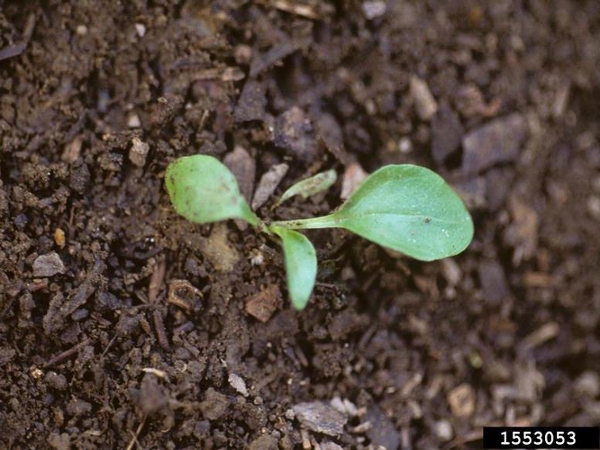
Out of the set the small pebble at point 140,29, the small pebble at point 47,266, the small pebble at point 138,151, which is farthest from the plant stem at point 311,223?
the small pebble at point 140,29

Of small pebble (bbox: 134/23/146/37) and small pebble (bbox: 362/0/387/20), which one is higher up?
small pebble (bbox: 134/23/146/37)

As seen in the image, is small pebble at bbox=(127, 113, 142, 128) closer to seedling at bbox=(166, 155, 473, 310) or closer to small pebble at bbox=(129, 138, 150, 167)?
Answer: small pebble at bbox=(129, 138, 150, 167)

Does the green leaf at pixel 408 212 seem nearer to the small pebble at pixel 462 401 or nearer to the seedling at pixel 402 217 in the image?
the seedling at pixel 402 217

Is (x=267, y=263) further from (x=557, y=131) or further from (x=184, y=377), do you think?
(x=557, y=131)

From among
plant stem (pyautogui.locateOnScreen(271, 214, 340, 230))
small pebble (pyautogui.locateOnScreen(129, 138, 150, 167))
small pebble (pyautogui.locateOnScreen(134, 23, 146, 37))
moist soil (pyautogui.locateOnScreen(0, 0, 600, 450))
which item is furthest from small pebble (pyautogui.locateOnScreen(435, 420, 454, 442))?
small pebble (pyautogui.locateOnScreen(134, 23, 146, 37))

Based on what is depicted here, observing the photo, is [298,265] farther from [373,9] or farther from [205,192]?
[373,9]

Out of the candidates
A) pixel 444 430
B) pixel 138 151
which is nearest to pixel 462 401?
pixel 444 430
